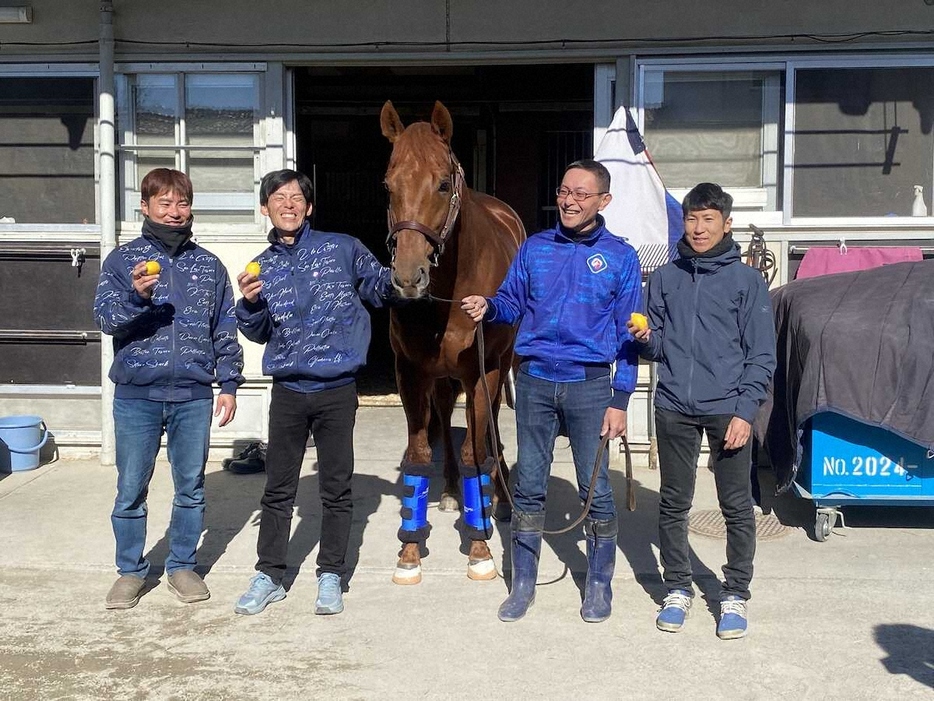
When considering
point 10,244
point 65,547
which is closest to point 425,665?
point 65,547

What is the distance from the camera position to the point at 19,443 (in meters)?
6.34

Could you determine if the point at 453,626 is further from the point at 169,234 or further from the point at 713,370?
the point at 169,234

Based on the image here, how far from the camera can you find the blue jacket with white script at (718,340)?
146 inches

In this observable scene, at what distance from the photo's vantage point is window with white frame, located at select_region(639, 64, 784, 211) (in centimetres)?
652

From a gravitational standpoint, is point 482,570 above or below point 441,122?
below

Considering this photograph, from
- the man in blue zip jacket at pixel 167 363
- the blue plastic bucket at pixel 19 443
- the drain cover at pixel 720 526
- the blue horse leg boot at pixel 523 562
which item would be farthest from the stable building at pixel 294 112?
the blue horse leg boot at pixel 523 562

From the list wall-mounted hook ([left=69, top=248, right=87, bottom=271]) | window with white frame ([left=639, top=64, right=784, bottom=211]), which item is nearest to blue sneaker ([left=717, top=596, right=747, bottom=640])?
window with white frame ([left=639, top=64, right=784, bottom=211])

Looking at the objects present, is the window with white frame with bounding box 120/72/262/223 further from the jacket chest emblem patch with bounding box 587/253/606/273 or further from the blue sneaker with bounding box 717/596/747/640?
the blue sneaker with bounding box 717/596/747/640

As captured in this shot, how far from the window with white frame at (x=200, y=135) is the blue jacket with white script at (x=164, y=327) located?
2733 mm

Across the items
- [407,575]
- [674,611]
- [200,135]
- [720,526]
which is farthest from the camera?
[200,135]

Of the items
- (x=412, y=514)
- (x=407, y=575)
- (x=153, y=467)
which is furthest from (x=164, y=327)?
(x=407, y=575)

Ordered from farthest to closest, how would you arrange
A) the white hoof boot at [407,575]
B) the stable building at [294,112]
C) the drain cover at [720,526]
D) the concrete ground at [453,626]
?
the stable building at [294,112], the drain cover at [720,526], the white hoof boot at [407,575], the concrete ground at [453,626]

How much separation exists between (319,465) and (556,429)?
1.01m

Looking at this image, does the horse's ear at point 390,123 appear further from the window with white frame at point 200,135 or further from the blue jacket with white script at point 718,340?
the window with white frame at point 200,135
